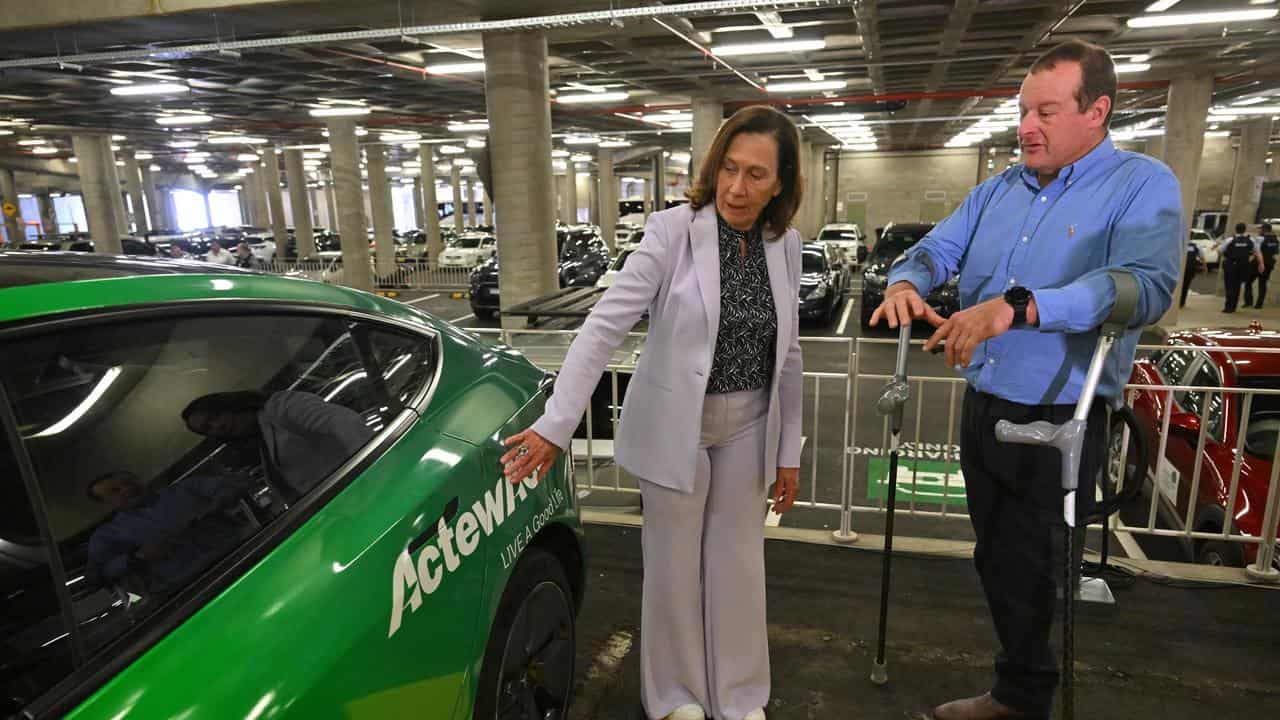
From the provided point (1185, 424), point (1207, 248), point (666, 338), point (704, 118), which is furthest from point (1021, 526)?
point (1207, 248)

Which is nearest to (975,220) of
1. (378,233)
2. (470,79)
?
(470,79)

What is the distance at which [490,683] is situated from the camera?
1996 millimetres

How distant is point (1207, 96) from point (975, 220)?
17405mm

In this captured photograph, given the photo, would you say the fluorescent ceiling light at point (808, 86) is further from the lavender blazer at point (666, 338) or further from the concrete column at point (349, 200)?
the lavender blazer at point (666, 338)

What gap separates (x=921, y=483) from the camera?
637cm

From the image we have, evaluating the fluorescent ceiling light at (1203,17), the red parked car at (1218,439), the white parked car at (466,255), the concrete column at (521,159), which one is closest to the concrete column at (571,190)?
the white parked car at (466,255)

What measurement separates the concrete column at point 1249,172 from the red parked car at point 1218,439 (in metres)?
23.7

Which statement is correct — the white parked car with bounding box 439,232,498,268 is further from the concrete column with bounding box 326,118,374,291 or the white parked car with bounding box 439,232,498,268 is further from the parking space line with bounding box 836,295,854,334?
the parking space line with bounding box 836,295,854,334

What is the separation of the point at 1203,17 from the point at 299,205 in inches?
1224

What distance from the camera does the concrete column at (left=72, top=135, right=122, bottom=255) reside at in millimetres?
26469

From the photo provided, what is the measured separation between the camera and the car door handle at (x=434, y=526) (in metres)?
1.72

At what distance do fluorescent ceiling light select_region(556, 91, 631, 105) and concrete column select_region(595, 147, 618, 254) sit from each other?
1574cm

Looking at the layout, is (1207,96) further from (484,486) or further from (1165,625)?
(484,486)

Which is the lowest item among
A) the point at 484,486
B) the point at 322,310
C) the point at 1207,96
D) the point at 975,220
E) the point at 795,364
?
the point at 484,486
